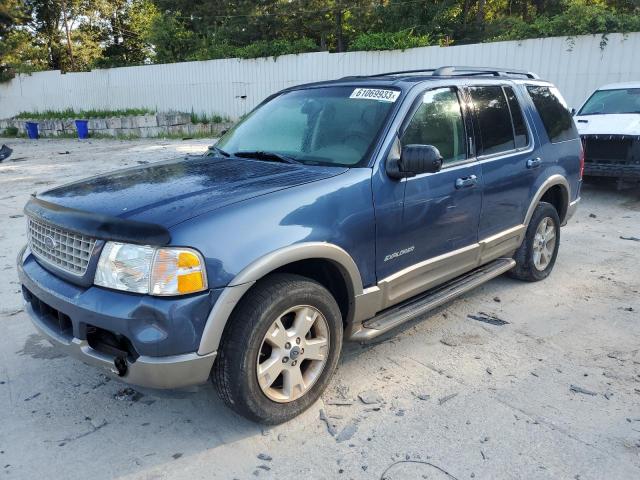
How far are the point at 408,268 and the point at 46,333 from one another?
84.4 inches

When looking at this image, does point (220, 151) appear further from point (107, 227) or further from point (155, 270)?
point (155, 270)

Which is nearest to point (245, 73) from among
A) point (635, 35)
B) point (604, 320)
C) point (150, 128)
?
point (150, 128)

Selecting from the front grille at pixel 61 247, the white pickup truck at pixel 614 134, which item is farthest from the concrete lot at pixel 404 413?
the white pickup truck at pixel 614 134

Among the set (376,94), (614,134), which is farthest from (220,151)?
(614,134)

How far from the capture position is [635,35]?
40.0 feet

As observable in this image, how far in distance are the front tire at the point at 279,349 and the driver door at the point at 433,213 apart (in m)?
0.52

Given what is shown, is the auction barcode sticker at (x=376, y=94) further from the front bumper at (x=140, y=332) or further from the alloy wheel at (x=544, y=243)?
the alloy wheel at (x=544, y=243)

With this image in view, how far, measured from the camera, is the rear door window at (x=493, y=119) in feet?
13.4

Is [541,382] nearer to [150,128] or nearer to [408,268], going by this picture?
[408,268]

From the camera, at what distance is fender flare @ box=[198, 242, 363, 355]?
99.3 inches

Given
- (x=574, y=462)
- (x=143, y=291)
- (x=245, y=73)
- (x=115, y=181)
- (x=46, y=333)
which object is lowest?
(x=574, y=462)

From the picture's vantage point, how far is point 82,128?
1986 centimetres

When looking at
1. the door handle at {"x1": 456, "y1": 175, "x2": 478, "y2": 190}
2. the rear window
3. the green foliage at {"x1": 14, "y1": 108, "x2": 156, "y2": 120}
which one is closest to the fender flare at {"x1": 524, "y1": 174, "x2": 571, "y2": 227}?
the rear window

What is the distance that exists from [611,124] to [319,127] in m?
6.84
